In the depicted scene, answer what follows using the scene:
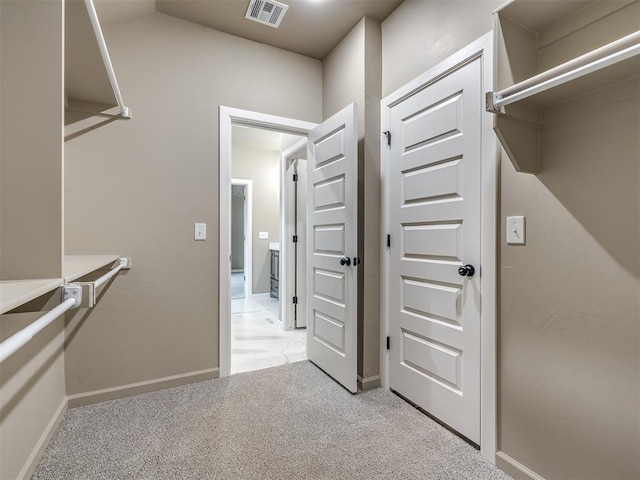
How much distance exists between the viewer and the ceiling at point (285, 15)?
2072 mm

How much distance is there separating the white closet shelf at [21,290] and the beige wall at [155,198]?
52.1 inches

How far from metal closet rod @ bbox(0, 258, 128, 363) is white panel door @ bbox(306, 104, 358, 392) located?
1.50 meters

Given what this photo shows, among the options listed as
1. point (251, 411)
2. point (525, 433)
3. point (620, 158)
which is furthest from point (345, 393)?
point (620, 158)

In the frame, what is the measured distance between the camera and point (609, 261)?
1.12 metres

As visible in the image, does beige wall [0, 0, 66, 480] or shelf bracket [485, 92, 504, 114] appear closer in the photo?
beige wall [0, 0, 66, 480]

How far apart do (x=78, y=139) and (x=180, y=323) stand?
135cm

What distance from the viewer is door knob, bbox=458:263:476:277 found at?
5.27ft

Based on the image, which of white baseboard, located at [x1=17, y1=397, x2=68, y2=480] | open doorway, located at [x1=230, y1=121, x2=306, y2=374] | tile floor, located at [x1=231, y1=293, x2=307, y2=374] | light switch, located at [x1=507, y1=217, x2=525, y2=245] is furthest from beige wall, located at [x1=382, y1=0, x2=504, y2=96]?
white baseboard, located at [x1=17, y1=397, x2=68, y2=480]

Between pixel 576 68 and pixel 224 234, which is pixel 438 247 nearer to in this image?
pixel 576 68

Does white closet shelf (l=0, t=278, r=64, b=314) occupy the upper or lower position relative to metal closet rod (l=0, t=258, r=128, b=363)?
upper

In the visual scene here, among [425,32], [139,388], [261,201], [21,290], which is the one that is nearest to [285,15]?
[425,32]

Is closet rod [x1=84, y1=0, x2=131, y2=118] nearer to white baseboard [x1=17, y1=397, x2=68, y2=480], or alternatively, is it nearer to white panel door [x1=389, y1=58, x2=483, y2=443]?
white panel door [x1=389, y1=58, x2=483, y2=443]

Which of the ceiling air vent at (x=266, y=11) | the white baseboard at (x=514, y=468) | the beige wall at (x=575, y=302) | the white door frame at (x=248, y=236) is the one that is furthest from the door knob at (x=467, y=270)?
the white door frame at (x=248, y=236)

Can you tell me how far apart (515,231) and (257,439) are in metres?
1.64
